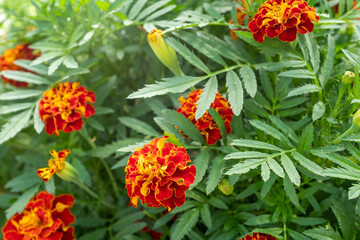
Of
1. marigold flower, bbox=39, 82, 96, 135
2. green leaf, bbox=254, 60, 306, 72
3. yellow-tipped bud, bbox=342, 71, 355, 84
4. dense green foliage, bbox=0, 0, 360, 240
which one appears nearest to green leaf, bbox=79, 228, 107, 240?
dense green foliage, bbox=0, 0, 360, 240

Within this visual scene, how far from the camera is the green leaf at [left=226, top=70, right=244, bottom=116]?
0.75m

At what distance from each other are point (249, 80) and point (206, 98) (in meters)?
0.12

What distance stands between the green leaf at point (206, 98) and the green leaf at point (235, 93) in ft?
0.11

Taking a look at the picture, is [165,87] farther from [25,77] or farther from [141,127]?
[25,77]

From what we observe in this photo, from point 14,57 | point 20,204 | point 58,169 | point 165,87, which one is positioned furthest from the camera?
point 14,57

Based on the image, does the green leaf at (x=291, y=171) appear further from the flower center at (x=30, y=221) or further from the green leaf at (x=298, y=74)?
the flower center at (x=30, y=221)

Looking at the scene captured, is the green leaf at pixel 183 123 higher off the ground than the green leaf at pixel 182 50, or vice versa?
the green leaf at pixel 182 50

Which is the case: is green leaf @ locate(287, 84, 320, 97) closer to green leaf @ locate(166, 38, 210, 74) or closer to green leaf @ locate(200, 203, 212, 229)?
green leaf @ locate(166, 38, 210, 74)

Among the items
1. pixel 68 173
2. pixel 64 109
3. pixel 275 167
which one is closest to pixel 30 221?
pixel 68 173

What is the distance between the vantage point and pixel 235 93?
2.58 ft

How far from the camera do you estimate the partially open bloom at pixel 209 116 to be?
2.68ft

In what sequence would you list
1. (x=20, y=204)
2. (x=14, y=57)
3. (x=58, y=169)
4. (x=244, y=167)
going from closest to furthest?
(x=244, y=167) < (x=58, y=169) < (x=20, y=204) < (x=14, y=57)

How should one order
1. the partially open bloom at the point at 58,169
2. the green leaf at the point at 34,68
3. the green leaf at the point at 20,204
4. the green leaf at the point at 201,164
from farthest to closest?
the green leaf at the point at 34,68, the green leaf at the point at 20,204, the partially open bloom at the point at 58,169, the green leaf at the point at 201,164

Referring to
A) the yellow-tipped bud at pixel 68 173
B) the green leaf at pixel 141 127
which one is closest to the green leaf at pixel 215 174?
the green leaf at pixel 141 127
